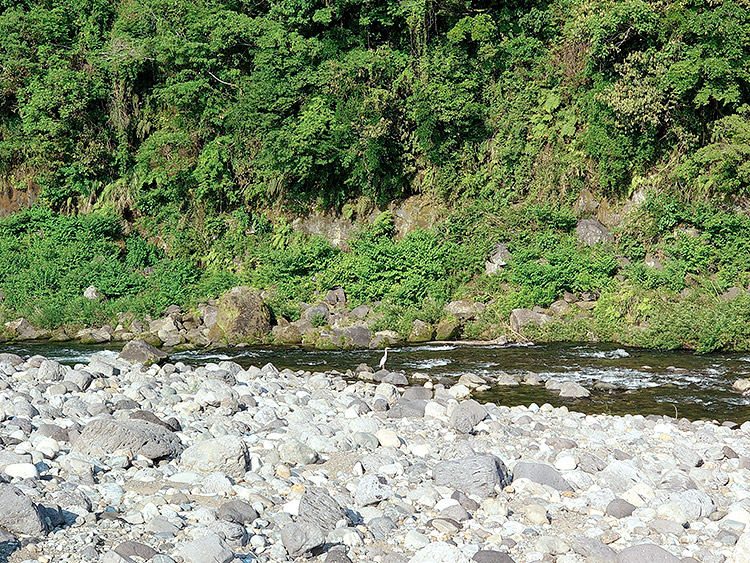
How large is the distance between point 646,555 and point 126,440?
12.8ft

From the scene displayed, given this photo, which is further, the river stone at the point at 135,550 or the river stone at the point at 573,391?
the river stone at the point at 573,391

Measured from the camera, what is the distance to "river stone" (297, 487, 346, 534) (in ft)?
15.2

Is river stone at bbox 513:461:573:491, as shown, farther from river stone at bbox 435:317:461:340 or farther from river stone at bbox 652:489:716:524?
river stone at bbox 435:317:461:340

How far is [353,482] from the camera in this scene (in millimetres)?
5531

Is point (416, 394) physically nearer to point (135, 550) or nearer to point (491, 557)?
point (491, 557)

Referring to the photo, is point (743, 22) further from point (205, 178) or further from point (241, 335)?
point (205, 178)

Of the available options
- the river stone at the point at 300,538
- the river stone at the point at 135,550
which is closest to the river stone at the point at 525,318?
the river stone at the point at 300,538

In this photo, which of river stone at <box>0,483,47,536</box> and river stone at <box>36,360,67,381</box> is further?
river stone at <box>36,360,67,381</box>

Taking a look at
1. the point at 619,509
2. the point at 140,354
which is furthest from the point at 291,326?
the point at 619,509

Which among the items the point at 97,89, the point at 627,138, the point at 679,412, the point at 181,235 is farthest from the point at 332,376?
the point at 97,89

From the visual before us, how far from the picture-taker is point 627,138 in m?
16.0

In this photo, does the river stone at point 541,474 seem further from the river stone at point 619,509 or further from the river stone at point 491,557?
the river stone at point 491,557

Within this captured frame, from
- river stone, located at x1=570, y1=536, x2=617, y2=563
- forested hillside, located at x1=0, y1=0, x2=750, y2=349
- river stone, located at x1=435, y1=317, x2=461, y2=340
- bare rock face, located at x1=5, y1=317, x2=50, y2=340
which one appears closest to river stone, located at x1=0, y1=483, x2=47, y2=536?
river stone, located at x1=570, y1=536, x2=617, y2=563

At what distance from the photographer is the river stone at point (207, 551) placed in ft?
13.0
